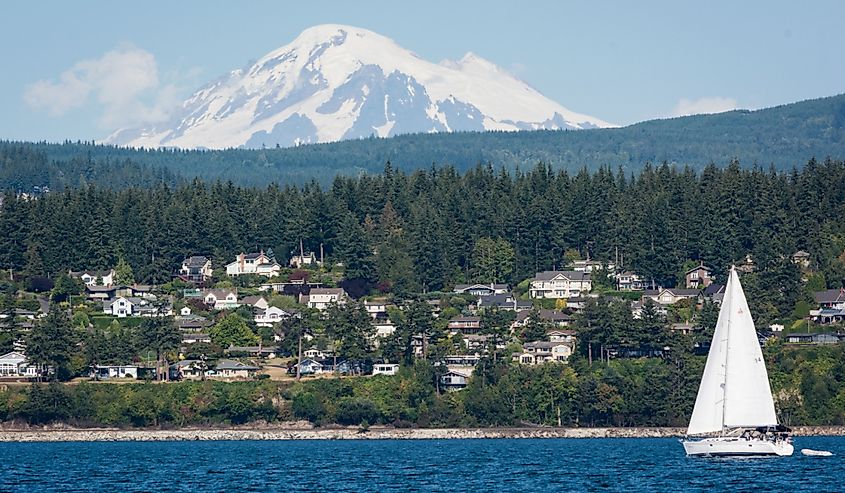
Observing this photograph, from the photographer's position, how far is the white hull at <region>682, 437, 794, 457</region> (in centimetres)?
8281

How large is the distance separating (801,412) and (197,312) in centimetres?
6200

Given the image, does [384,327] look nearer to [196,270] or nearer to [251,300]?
[251,300]

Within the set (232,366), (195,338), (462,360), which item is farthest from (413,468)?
(195,338)

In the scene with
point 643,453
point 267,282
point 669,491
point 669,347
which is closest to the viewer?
point 669,491

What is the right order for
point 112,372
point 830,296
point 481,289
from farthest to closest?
point 481,289, point 830,296, point 112,372

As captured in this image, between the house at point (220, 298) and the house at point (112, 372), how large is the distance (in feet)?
84.5

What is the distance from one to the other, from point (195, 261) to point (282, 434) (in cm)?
5264

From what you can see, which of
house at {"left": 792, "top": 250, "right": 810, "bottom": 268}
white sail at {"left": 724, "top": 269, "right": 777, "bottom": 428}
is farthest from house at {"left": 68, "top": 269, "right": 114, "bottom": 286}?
white sail at {"left": 724, "top": 269, "right": 777, "bottom": 428}

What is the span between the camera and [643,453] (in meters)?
91.6

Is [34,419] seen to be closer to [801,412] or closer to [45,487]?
[45,487]

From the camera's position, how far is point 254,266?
16712 centimetres

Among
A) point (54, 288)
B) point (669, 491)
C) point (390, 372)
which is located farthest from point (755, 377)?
point (54, 288)

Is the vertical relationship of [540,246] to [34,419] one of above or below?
above

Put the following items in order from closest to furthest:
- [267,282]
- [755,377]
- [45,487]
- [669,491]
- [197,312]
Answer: [669,491] → [45,487] → [755,377] → [197,312] → [267,282]
